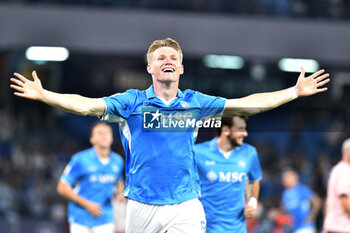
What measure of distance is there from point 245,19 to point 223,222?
12.9 metres

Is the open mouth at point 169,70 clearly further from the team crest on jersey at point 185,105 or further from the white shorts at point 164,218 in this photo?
the white shorts at point 164,218

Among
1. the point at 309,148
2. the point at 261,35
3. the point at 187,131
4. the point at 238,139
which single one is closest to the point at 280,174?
the point at 309,148

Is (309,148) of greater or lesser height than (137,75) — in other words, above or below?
below

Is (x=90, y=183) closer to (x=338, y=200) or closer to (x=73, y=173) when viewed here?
(x=73, y=173)

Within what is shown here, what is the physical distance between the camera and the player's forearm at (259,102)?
17.1 ft

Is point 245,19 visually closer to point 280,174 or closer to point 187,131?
point 280,174

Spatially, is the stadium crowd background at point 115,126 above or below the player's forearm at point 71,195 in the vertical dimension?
above

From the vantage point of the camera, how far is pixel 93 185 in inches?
354

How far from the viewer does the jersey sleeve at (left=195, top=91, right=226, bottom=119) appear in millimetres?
5297

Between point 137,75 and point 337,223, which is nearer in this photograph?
point 337,223

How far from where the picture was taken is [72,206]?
8859mm

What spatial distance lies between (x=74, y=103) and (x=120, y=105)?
414 millimetres

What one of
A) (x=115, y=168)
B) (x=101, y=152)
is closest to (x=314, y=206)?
(x=115, y=168)

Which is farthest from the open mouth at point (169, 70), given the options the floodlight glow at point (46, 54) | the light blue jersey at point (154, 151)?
the floodlight glow at point (46, 54)
